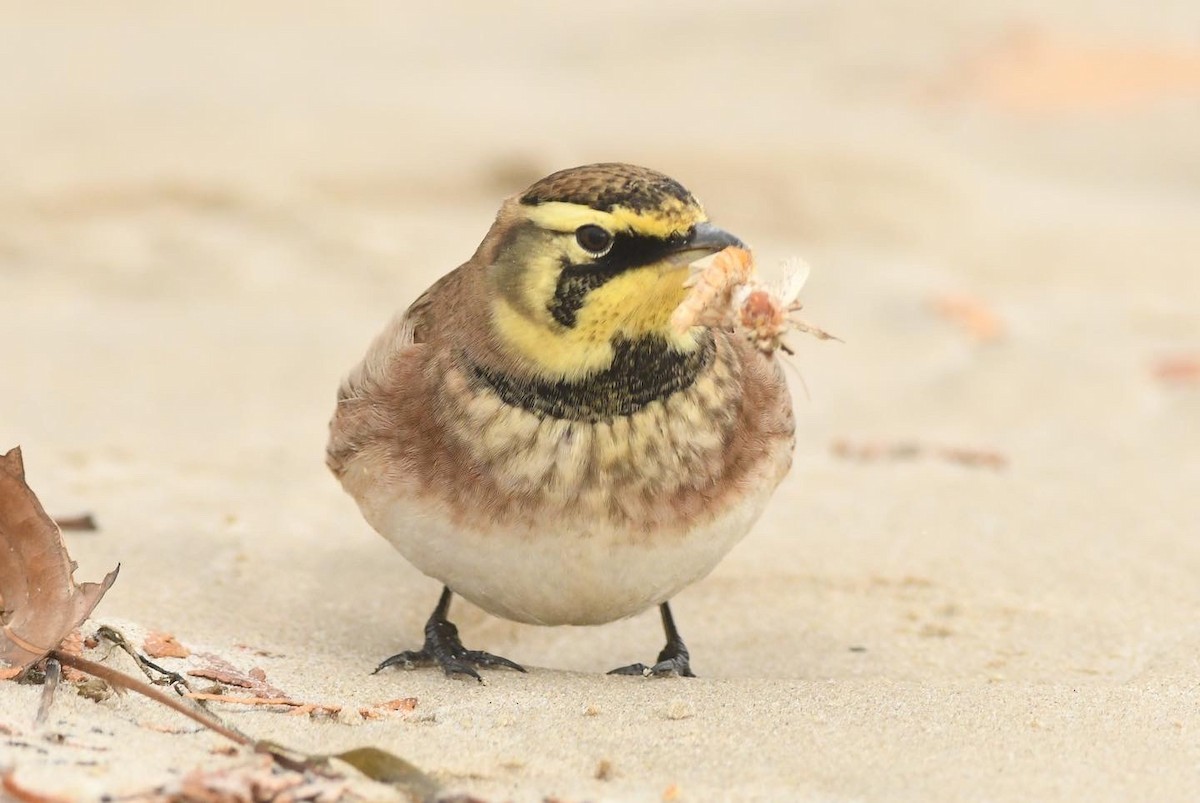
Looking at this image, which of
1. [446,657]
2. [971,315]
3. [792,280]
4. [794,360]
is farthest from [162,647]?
[971,315]

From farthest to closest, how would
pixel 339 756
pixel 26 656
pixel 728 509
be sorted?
pixel 728 509 → pixel 26 656 → pixel 339 756

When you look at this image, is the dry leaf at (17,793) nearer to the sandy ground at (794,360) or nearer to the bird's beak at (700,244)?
the sandy ground at (794,360)

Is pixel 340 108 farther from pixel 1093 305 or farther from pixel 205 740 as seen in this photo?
pixel 205 740

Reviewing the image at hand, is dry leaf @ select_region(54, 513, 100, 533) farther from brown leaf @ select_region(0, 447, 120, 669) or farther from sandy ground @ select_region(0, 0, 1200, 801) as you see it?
brown leaf @ select_region(0, 447, 120, 669)

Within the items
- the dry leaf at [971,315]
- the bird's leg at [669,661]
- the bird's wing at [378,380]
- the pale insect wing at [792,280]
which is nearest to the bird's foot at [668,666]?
the bird's leg at [669,661]

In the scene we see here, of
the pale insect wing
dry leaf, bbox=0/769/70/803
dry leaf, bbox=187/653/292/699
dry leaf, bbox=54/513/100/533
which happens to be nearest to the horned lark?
the pale insect wing

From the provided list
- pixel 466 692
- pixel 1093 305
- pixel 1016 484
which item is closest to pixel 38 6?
pixel 1093 305
